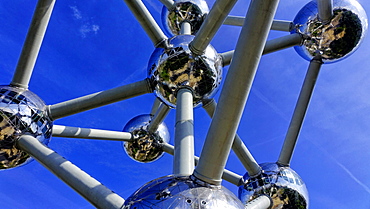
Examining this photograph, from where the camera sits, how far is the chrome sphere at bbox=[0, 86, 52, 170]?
528cm

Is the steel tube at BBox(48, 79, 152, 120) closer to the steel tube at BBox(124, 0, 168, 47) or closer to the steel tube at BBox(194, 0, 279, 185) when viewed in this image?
the steel tube at BBox(124, 0, 168, 47)

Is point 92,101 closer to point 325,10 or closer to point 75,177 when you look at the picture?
point 75,177

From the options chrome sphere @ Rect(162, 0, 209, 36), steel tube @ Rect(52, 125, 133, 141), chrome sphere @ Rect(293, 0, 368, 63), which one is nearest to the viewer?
steel tube @ Rect(52, 125, 133, 141)

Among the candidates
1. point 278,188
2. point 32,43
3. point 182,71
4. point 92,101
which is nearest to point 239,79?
point 182,71

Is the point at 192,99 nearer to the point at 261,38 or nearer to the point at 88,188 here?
the point at 88,188

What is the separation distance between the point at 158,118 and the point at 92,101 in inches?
136

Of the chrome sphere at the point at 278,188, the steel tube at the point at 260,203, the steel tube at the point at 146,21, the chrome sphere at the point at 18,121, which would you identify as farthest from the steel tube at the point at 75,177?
the chrome sphere at the point at 278,188

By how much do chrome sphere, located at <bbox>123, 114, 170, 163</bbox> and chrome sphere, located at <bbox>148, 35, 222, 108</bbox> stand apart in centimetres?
377

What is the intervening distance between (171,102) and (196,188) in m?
2.74

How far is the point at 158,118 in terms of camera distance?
29.9 feet

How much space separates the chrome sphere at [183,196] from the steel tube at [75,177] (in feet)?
1.17

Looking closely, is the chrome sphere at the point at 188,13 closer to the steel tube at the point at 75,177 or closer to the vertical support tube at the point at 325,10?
the vertical support tube at the point at 325,10

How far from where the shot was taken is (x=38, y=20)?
18.5 feet

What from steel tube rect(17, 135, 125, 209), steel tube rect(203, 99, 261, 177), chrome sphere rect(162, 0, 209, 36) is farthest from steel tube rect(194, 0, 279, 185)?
chrome sphere rect(162, 0, 209, 36)
